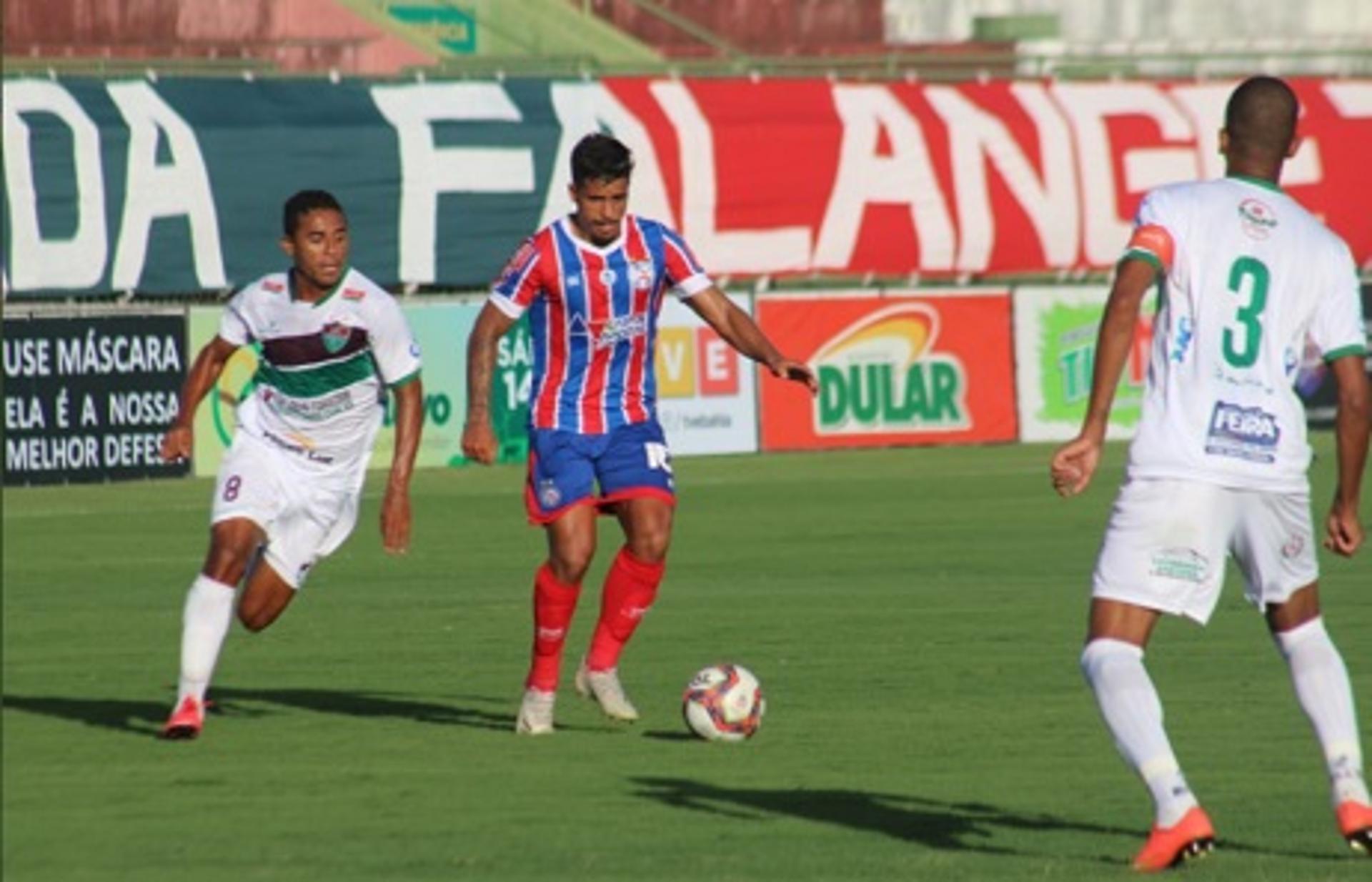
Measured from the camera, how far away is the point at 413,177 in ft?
101

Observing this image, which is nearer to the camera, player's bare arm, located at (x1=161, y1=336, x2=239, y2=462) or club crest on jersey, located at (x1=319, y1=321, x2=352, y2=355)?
player's bare arm, located at (x1=161, y1=336, x2=239, y2=462)

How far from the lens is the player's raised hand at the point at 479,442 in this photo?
1203 centimetres

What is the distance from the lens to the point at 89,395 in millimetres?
27391

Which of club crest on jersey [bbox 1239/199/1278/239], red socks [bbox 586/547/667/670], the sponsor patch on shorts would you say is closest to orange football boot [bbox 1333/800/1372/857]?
the sponsor patch on shorts

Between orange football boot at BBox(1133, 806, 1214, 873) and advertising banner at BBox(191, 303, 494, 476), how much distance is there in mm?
20090

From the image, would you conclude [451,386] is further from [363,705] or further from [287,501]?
[287,501]

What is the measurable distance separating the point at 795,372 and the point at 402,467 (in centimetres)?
154

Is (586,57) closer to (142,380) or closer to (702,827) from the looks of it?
(142,380)

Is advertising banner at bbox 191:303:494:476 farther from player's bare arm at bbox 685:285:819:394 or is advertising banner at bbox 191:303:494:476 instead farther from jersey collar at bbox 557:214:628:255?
jersey collar at bbox 557:214:628:255

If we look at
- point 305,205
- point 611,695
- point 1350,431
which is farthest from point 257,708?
point 1350,431

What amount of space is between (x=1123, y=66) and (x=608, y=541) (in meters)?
15.6

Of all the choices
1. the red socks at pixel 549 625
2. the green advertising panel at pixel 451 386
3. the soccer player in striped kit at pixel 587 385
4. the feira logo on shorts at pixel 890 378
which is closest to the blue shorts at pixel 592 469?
the soccer player in striped kit at pixel 587 385

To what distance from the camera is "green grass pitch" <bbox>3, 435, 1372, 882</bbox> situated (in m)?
9.65

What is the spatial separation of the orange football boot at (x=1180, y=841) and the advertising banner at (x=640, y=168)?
801 inches
